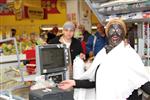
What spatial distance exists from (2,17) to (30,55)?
951 centimetres

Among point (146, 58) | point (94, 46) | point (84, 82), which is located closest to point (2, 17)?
point (94, 46)

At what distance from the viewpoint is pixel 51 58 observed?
282cm

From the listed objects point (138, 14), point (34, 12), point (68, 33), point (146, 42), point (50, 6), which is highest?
point (50, 6)

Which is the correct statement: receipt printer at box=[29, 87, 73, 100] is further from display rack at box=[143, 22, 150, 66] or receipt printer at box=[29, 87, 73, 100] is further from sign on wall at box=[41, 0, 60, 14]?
sign on wall at box=[41, 0, 60, 14]

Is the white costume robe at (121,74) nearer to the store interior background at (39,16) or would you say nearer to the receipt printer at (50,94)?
the receipt printer at (50,94)

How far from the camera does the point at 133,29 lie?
4316mm

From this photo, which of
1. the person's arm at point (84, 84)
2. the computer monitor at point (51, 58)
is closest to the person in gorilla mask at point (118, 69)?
the person's arm at point (84, 84)

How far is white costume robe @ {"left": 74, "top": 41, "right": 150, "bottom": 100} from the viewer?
2.27 metres

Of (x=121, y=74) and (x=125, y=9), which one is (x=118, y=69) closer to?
(x=121, y=74)

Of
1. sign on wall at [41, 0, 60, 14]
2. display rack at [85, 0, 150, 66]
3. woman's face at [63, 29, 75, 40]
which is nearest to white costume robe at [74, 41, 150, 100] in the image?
display rack at [85, 0, 150, 66]

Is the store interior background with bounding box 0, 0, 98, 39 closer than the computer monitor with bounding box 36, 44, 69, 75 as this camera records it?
No

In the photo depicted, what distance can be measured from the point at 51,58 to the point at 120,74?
80cm

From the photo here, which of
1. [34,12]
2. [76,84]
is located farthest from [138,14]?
[34,12]

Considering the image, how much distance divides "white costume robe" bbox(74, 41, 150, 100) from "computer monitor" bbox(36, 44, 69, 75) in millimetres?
595
